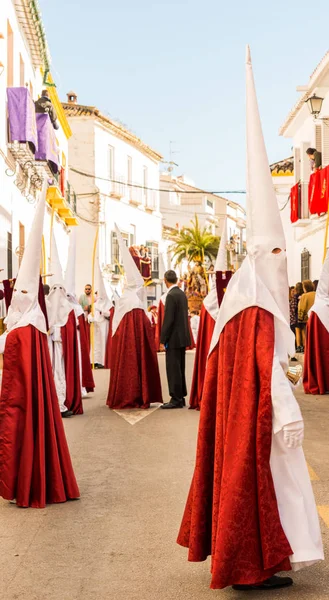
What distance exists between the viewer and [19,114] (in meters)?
20.9

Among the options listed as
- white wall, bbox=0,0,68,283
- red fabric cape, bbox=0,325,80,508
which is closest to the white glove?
red fabric cape, bbox=0,325,80,508

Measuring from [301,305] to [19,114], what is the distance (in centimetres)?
864

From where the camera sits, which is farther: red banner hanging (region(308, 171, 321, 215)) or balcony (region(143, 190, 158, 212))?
balcony (region(143, 190, 158, 212))

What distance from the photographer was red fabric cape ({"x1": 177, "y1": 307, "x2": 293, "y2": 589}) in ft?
14.0

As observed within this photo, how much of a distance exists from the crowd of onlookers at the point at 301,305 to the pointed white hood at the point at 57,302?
19.1ft

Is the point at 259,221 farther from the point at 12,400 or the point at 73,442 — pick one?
the point at 73,442

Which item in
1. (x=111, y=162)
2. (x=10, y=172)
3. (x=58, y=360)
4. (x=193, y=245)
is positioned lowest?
(x=58, y=360)

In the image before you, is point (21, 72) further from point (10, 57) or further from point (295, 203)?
point (295, 203)

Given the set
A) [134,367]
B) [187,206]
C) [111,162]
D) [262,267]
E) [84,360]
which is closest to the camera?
[262,267]

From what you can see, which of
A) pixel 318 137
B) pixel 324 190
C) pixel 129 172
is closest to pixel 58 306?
pixel 324 190

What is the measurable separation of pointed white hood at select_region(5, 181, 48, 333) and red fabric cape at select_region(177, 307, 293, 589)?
8.07 feet

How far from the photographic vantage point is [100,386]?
1587 centimetres

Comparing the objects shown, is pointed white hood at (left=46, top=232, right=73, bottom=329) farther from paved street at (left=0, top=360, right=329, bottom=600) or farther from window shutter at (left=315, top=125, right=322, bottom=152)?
window shutter at (left=315, top=125, right=322, bottom=152)

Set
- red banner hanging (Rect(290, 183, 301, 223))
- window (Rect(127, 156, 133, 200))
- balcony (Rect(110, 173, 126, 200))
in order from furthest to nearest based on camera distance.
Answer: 1. window (Rect(127, 156, 133, 200))
2. balcony (Rect(110, 173, 126, 200))
3. red banner hanging (Rect(290, 183, 301, 223))
